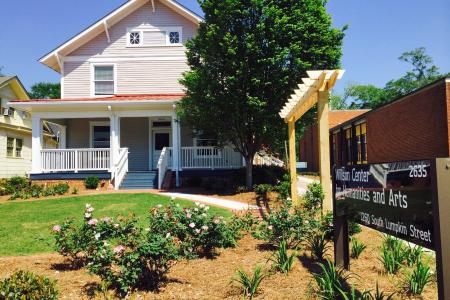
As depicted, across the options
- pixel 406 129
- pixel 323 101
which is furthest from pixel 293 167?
pixel 406 129

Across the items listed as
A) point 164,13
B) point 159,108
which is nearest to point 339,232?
point 159,108

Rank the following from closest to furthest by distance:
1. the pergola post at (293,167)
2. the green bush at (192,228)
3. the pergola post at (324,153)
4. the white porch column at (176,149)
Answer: the green bush at (192,228) → the pergola post at (324,153) → the pergola post at (293,167) → the white porch column at (176,149)

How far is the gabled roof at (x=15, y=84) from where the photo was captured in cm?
2619

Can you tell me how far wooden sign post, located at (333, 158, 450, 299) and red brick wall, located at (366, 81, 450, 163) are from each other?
13.5 metres

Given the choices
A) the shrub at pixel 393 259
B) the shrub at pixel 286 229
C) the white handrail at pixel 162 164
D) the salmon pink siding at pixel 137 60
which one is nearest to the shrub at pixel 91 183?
the white handrail at pixel 162 164

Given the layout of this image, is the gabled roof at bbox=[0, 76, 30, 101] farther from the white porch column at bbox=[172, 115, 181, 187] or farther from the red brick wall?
the red brick wall

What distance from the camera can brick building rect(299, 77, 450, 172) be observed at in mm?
16266

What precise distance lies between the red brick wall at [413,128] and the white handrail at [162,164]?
11.4 meters

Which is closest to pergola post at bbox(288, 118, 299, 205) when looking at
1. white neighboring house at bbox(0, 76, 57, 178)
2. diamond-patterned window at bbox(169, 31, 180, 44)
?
diamond-patterned window at bbox(169, 31, 180, 44)

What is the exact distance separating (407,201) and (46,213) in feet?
32.0

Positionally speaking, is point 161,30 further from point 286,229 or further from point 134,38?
point 286,229

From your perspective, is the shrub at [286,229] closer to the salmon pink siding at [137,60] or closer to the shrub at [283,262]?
the shrub at [283,262]

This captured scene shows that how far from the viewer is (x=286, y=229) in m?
6.18

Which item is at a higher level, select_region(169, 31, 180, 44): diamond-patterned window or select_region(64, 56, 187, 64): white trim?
select_region(169, 31, 180, 44): diamond-patterned window
